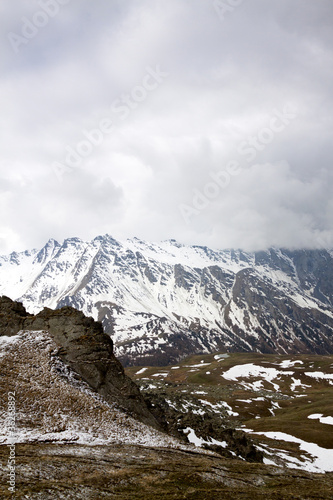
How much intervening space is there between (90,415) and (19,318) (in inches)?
759

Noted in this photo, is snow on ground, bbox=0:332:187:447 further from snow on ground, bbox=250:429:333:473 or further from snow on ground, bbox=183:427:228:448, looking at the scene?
snow on ground, bbox=250:429:333:473

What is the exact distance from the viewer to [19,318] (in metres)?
40.9

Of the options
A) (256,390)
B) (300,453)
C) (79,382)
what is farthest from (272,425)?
(256,390)

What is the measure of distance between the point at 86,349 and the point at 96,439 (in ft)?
45.5

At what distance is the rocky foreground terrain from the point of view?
55.5 ft

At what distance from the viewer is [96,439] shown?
81.5ft

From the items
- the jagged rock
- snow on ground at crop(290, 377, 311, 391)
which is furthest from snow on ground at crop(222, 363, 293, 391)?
the jagged rock

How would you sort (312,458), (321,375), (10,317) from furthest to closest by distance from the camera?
(321,375) < (312,458) < (10,317)

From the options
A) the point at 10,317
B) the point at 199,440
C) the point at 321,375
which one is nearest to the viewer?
the point at 10,317

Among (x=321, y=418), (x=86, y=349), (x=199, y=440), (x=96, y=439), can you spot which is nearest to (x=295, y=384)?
(x=321, y=418)

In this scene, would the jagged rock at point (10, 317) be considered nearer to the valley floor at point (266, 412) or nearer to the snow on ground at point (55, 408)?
the snow on ground at point (55, 408)

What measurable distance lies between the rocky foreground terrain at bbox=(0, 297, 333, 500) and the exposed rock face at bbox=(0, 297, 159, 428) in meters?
0.13

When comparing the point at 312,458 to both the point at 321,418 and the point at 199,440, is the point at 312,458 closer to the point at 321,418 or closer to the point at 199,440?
the point at 199,440

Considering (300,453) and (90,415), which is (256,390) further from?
(90,415)
